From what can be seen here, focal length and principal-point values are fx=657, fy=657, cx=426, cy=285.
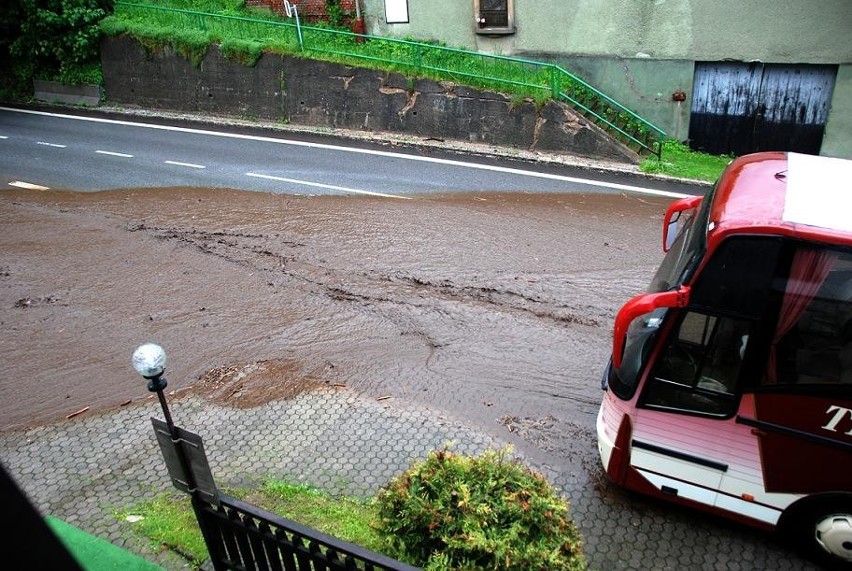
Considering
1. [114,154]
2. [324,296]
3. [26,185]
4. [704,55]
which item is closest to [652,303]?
[324,296]

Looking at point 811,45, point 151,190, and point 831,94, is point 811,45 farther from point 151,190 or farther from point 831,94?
point 151,190

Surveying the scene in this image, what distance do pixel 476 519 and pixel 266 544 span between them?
145 cm

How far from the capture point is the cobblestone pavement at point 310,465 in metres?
5.31

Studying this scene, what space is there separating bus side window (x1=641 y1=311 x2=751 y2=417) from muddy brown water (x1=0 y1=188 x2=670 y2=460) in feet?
5.16

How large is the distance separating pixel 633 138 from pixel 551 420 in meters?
11.0

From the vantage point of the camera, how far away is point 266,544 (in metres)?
4.39

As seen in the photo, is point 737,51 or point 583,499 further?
point 737,51

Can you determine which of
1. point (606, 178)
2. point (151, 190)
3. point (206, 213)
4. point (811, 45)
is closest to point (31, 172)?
point (151, 190)

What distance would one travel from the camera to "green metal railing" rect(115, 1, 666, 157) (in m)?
16.1

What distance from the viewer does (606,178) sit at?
557 inches

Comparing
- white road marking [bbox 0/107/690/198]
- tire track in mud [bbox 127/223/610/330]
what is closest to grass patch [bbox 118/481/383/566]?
tire track in mud [bbox 127/223/610/330]

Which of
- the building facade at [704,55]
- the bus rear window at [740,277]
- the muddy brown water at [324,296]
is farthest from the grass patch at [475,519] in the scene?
the building facade at [704,55]

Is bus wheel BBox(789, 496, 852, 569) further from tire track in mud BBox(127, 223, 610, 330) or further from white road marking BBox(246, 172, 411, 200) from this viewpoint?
white road marking BBox(246, 172, 411, 200)

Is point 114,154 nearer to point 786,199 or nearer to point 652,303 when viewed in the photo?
point 652,303
